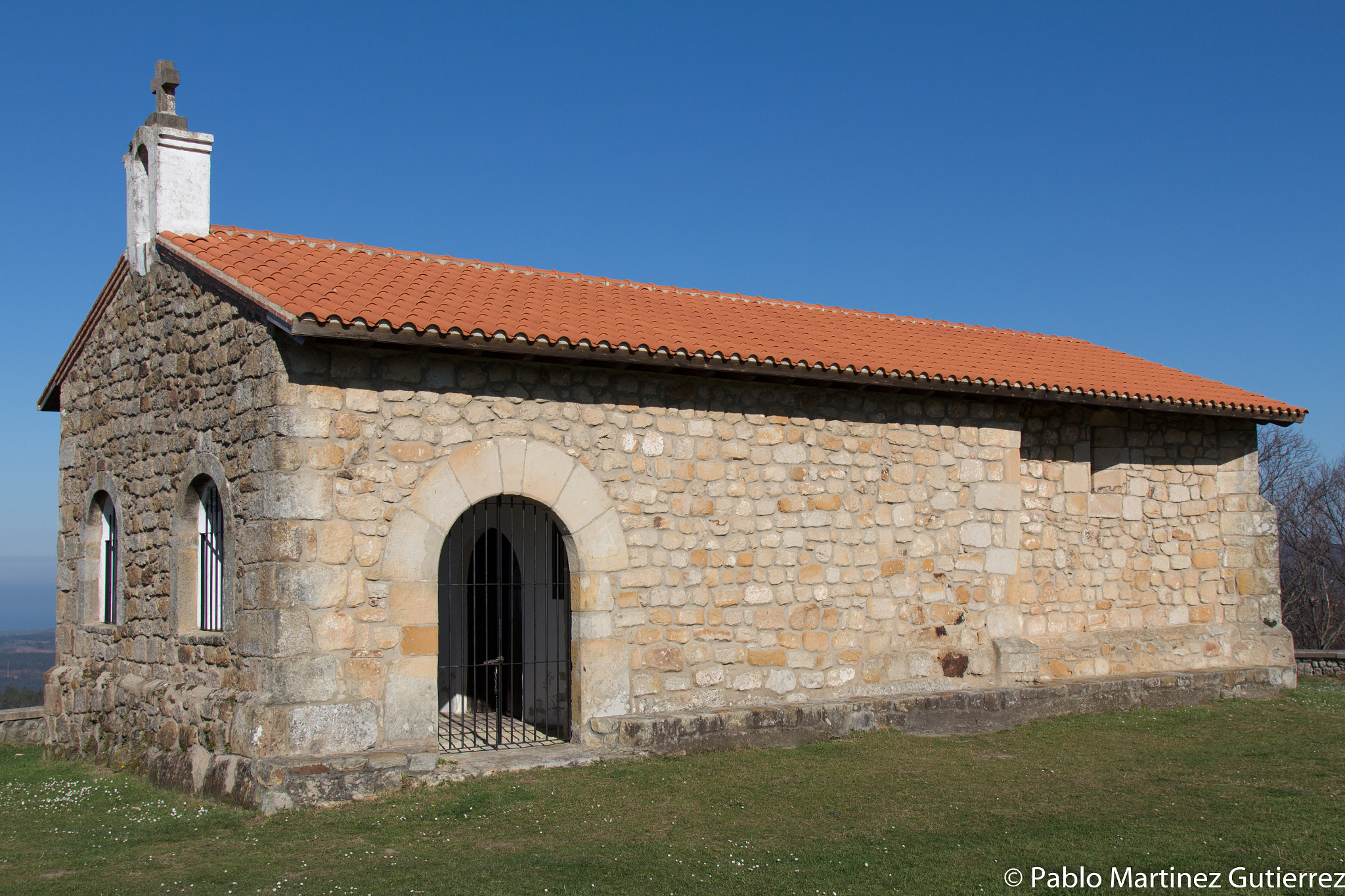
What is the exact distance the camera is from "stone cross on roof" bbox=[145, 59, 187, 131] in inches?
366

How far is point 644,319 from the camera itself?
9.41 meters

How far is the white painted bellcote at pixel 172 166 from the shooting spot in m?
9.27

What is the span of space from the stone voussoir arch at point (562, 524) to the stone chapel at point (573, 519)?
2 centimetres

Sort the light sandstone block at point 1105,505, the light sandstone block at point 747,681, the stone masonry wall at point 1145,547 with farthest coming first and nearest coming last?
the light sandstone block at point 1105,505, the stone masonry wall at point 1145,547, the light sandstone block at point 747,681

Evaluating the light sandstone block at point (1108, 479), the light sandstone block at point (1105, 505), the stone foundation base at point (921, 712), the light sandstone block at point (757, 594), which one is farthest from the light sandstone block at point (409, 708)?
the light sandstone block at point (1108, 479)

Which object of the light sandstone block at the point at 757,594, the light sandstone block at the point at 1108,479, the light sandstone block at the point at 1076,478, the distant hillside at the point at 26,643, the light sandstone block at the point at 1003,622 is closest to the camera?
the light sandstone block at the point at 757,594

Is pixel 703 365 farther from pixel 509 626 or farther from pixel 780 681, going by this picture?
pixel 509 626

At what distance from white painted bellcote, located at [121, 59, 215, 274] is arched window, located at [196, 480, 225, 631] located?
2.35m

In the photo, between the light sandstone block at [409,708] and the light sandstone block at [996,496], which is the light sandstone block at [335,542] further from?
the light sandstone block at [996,496]

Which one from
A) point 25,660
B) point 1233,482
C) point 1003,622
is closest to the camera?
point 1003,622

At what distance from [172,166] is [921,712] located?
7846 mm

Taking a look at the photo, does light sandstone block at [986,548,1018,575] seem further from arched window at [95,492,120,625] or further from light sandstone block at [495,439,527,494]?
arched window at [95,492,120,625]

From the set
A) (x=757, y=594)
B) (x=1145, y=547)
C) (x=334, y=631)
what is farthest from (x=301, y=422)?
(x=1145, y=547)

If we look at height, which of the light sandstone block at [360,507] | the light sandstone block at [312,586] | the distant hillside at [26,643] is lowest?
the distant hillside at [26,643]
